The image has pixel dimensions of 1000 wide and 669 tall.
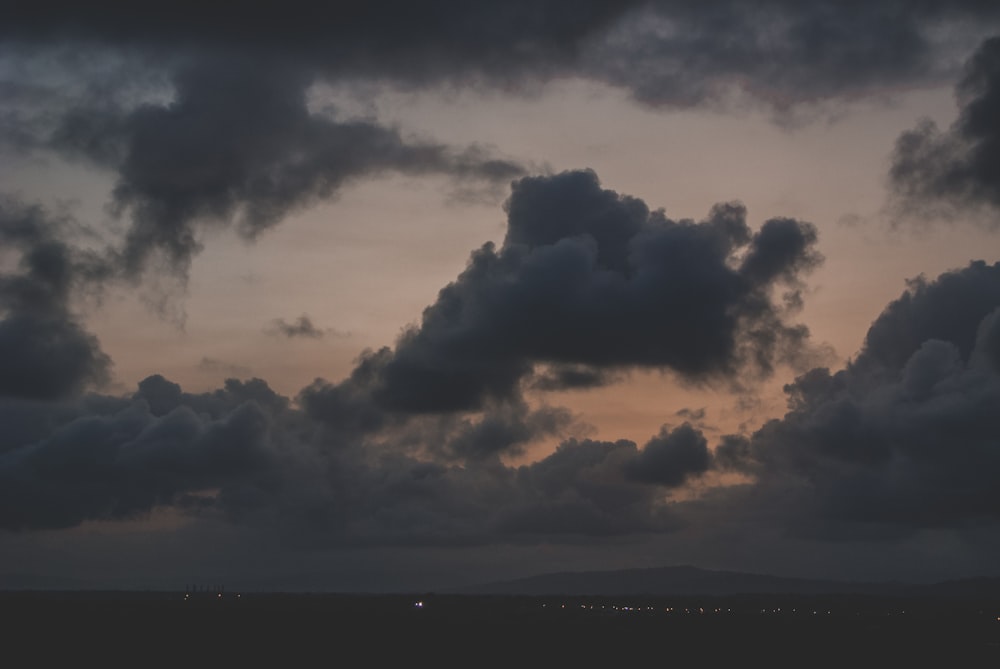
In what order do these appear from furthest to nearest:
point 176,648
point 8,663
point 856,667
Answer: point 176,648 → point 856,667 → point 8,663

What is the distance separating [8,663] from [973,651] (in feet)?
485

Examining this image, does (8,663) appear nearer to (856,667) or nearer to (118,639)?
(118,639)

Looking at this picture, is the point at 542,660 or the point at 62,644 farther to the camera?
the point at 62,644

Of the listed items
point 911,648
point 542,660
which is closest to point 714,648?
point 911,648

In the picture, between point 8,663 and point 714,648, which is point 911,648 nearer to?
point 714,648

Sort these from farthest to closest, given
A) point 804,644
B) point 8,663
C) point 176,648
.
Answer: point 804,644
point 176,648
point 8,663

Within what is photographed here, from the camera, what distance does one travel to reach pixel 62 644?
180875 mm

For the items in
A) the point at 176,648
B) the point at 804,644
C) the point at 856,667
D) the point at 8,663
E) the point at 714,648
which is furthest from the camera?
the point at 804,644

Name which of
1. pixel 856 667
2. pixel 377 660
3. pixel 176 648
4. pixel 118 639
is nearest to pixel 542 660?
pixel 377 660

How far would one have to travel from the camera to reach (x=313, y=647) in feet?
580

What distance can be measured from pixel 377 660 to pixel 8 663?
46189 millimetres

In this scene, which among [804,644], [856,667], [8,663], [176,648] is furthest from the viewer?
[804,644]

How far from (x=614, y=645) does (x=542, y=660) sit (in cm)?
4190

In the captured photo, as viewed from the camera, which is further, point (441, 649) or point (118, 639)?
point (118, 639)
